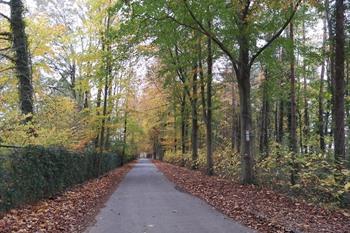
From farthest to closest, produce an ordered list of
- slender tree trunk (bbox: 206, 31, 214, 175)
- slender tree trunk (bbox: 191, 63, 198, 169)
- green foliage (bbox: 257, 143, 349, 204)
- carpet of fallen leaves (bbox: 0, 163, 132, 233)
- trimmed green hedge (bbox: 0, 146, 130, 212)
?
slender tree trunk (bbox: 191, 63, 198, 169)
slender tree trunk (bbox: 206, 31, 214, 175)
green foliage (bbox: 257, 143, 349, 204)
trimmed green hedge (bbox: 0, 146, 130, 212)
carpet of fallen leaves (bbox: 0, 163, 132, 233)

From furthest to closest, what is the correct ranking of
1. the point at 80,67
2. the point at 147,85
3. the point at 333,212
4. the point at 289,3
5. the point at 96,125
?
1. the point at 147,85
2. the point at 80,67
3. the point at 96,125
4. the point at 289,3
5. the point at 333,212

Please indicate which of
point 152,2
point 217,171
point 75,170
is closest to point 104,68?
point 75,170

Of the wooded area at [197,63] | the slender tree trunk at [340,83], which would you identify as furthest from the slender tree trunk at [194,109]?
the slender tree trunk at [340,83]

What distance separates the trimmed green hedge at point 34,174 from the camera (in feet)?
32.2

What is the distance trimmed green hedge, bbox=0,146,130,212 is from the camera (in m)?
9.83

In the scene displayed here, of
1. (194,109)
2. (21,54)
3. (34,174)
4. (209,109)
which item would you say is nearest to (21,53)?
(21,54)

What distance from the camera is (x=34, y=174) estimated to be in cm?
1192

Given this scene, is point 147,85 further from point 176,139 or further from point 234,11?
point 234,11

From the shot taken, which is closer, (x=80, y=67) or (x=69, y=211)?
(x=69, y=211)

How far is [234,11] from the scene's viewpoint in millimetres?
15344

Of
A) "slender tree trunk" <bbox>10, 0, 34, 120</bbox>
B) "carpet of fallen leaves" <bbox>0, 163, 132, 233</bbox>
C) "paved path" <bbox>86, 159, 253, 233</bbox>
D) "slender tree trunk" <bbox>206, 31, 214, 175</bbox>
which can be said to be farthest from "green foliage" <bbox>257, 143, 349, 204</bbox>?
"slender tree trunk" <bbox>10, 0, 34, 120</bbox>

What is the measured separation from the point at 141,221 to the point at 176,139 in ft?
142

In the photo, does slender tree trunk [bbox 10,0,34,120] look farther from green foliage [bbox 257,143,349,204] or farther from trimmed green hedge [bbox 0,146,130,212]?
green foliage [bbox 257,143,349,204]

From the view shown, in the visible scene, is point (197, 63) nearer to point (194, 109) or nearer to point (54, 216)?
point (194, 109)
